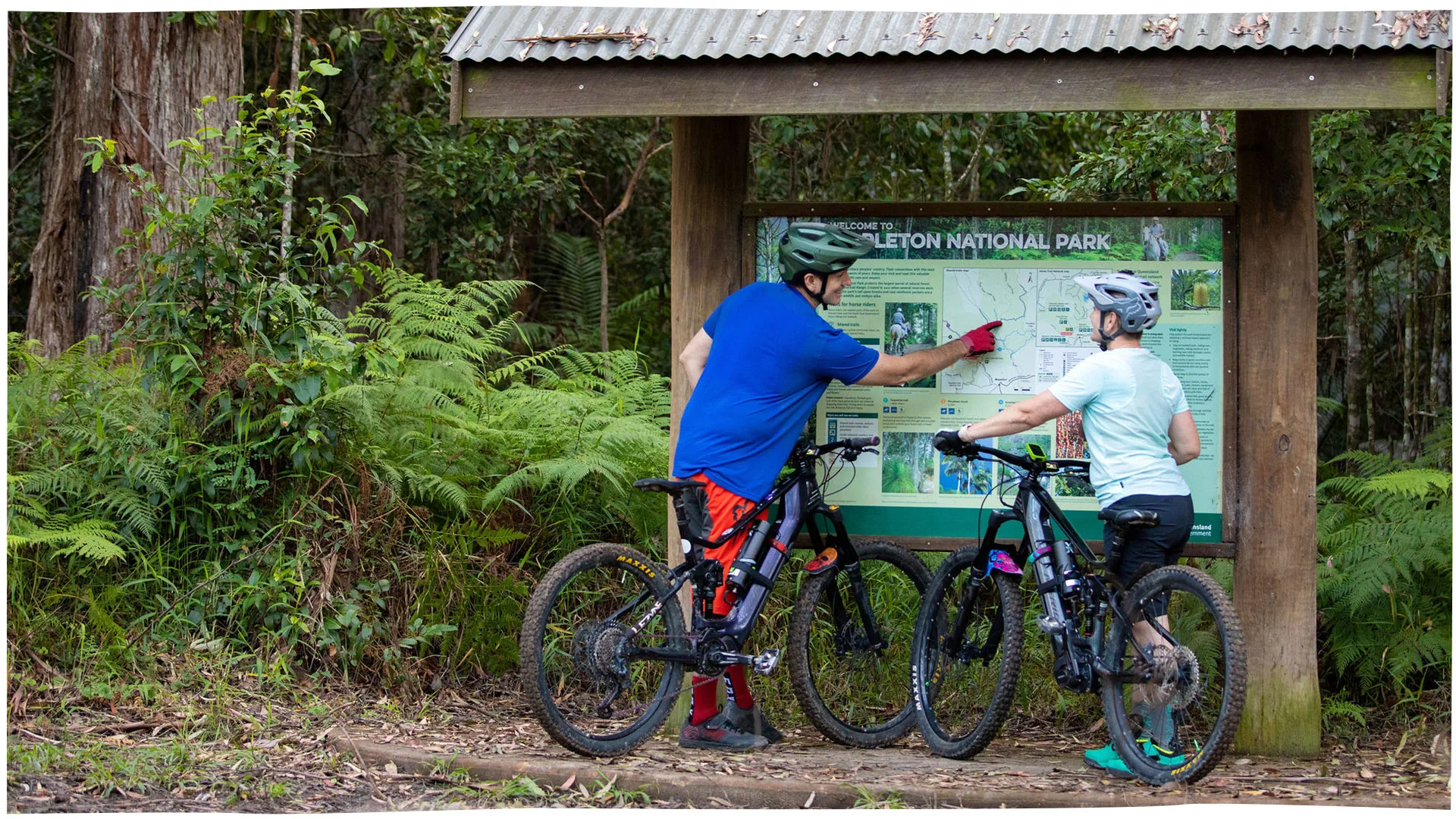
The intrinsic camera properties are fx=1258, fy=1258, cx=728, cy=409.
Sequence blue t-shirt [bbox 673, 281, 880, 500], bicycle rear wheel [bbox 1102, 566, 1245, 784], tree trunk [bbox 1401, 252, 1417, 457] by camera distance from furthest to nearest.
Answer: tree trunk [bbox 1401, 252, 1417, 457], blue t-shirt [bbox 673, 281, 880, 500], bicycle rear wheel [bbox 1102, 566, 1245, 784]

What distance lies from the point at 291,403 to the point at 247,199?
100cm

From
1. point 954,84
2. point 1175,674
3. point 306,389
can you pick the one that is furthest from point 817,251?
point 306,389

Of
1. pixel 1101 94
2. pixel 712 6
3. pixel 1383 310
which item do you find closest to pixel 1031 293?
pixel 1101 94

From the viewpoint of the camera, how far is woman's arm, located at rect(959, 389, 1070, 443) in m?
4.80

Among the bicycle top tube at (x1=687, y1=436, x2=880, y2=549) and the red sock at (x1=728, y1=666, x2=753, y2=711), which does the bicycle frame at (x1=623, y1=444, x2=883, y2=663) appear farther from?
the red sock at (x1=728, y1=666, x2=753, y2=711)

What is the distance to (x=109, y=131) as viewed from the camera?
25.5 ft

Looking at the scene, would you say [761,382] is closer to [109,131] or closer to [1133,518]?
[1133,518]

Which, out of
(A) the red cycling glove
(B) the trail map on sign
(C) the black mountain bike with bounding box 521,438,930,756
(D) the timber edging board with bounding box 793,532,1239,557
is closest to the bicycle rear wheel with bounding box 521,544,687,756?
(C) the black mountain bike with bounding box 521,438,930,756

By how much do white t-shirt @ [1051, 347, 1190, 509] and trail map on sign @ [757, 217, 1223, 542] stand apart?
554 millimetres

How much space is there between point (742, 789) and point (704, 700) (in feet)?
2.21

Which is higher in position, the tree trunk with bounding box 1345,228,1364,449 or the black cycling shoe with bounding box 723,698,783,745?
the tree trunk with bounding box 1345,228,1364,449

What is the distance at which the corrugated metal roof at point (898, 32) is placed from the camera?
4492 mm

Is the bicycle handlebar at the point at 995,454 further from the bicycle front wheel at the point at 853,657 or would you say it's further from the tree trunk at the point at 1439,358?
the tree trunk at the point at 1439,358

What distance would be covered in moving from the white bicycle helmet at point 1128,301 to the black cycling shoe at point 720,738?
217 cm
